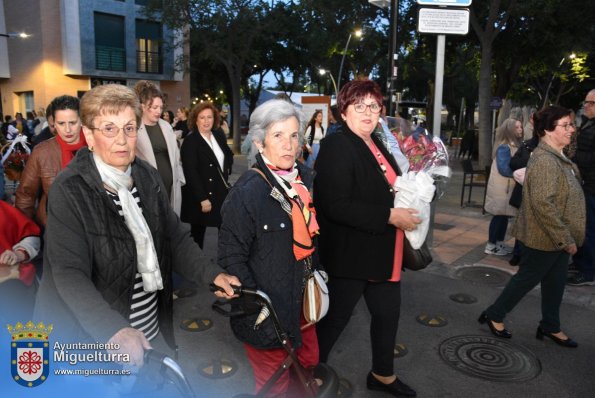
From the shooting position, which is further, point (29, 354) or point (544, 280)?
point (544, 280)

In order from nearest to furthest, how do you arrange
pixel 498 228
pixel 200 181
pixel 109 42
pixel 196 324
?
pixel 196 324, pixel 200 181, pixel 498 228, pixel 109 42

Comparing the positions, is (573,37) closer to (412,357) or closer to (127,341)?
(412,357)

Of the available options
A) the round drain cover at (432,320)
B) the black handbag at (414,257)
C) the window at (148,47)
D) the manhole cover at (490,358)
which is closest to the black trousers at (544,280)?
the manhole cover at (490,358)

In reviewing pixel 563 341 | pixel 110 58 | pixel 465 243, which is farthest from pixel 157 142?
pixel 110 58

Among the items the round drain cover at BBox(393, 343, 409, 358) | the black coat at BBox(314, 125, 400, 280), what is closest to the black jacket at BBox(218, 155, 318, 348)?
the black coat at BBox(314, 125, 400, 280)

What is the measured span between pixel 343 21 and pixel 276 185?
63.4 ft

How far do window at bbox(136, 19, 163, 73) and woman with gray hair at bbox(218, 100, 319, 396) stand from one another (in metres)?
28.2

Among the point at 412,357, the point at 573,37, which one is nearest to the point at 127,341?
the point at 412,357

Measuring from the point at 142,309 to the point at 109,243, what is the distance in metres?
0.44

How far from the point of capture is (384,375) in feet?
10.0

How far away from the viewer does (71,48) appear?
25.0m

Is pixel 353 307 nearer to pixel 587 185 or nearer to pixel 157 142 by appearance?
pixel 157 142

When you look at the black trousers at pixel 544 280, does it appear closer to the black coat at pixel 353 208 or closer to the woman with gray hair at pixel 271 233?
the black coat at pixel 353 208

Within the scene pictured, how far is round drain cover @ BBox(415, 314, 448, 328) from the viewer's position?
4.17m
